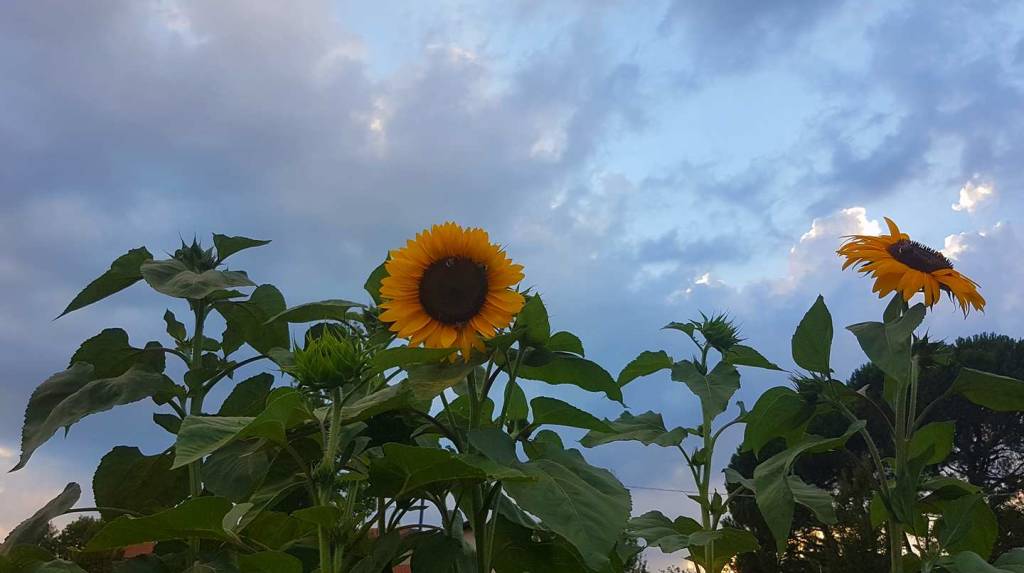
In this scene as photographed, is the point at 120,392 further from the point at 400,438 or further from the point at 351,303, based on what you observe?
the point at 400,438

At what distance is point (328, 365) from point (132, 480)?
1111 millimetres

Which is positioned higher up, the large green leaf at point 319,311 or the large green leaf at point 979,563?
the large green leaf at point 319,311

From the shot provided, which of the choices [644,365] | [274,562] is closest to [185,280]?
[274,562]

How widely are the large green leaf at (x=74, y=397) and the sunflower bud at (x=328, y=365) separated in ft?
2.38

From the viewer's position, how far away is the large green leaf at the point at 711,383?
8.34ft

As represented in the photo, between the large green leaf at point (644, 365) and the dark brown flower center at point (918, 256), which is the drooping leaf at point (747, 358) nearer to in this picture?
the large green leaf at point (644, 365)

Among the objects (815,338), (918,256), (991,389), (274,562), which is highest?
(918,256)

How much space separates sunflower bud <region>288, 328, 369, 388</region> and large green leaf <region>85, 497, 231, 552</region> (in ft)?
0.81

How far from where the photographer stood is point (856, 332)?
2.14m

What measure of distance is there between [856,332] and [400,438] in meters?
1.15

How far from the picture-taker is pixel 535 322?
5.62 feet

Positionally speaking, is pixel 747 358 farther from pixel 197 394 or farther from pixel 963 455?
pixel 963 455

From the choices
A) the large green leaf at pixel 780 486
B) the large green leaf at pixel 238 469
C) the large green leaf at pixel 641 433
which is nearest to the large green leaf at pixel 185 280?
the large green leaf at pixel 238 469

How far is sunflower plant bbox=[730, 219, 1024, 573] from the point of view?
2061 mm
